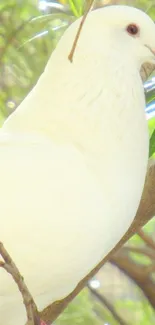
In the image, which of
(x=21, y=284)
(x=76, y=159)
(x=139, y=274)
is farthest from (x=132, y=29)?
(x=139, y=274)

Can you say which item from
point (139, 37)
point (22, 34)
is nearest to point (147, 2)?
point (22, 34)

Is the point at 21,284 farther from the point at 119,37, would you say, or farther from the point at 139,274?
the point at 139,274

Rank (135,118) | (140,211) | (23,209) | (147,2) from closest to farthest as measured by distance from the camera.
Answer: (23,209) → (135,118) → (140,211) → (147,2)

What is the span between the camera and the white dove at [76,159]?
704 millimetres

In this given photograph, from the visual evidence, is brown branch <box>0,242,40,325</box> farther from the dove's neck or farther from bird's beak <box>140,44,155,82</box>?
bird's beak <box>140,44,155,82</box>

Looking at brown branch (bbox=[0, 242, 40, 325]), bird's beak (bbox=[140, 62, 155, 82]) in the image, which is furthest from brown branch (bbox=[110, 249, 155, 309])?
brown branch (bbox=[0, 242, 40, 325])

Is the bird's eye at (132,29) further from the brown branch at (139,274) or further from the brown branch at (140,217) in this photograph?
the brown branch at (139,274)

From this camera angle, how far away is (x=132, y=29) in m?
0.83

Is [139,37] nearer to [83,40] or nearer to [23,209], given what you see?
[83,40]

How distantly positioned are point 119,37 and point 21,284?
372 millimetres

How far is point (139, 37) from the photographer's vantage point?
2.72ft

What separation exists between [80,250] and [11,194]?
0.29 ft

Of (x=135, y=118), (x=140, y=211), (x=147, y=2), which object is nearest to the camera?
(x=135, y=118)

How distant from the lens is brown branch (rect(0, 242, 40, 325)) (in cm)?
54
